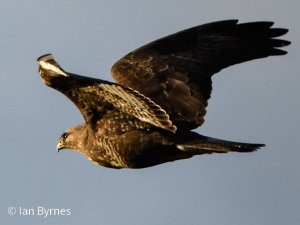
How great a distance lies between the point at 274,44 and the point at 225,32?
2.12ft

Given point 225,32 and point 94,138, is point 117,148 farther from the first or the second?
point 225,32

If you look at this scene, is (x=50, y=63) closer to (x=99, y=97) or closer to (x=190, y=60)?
(x=99, y=97)

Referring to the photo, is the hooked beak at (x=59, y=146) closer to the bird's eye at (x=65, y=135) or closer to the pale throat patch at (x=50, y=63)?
the bird's eye at (x=65, y=135)

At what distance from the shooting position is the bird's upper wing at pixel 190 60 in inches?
456

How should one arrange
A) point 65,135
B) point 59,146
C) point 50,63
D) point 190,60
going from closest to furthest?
1. point 50,63
2. point 190,60
3. point 65,135
4. point 59,146

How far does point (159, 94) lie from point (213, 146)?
1.39 metres

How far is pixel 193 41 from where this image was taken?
40.4 ft

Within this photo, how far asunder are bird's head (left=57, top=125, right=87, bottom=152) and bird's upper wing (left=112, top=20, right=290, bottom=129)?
78 cm

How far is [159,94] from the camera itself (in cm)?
1159

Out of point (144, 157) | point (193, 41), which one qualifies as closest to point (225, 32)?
point (193, 41)

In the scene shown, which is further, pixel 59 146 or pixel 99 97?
pixel 59 146

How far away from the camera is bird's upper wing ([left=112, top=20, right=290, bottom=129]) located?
11.6 meters

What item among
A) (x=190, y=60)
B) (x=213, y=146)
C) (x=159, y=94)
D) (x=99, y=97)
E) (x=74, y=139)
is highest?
(x=190, y=60)

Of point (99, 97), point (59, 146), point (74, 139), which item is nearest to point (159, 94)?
point (74, 139)
